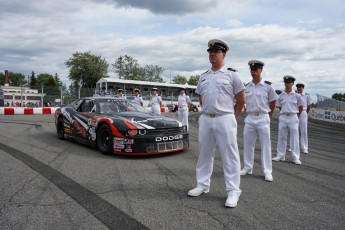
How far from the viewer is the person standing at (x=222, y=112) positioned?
3641mm

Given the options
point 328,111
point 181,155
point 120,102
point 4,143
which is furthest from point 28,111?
point 328,111

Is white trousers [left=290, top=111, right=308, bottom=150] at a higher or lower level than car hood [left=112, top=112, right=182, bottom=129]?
lower

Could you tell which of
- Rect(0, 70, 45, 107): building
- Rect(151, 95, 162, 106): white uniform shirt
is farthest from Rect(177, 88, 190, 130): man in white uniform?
Rect(0, 70, 45, 107): building

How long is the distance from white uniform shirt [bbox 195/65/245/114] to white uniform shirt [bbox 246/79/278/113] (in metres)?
1.46

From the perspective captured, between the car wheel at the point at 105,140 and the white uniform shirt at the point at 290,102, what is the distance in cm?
367

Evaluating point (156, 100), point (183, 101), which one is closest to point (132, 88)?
point (156, 100)

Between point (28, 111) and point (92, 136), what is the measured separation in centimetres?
1593

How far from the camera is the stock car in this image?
5.94 meters

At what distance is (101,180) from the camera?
14.6 ft

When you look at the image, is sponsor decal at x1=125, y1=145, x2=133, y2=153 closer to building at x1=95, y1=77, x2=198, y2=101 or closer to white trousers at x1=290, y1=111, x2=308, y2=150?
white trousers at x1=290, y1=111, x2=308, y2=150

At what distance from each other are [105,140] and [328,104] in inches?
798

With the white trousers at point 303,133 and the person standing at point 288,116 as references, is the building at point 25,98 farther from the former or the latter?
the person standing at point 288,116

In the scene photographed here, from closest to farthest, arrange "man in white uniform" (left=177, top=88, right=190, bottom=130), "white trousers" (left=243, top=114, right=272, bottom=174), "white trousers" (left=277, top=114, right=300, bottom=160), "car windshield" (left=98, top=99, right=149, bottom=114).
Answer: "white trousers" (left=243, top=114, right=272, bottom=174)
"white trousers" (left=277, top=114, right=300, bottom=160)
"car windshield" (left=98, top=99, right=149, bottom=114)
"man in white uniform" (left=177, top=88, right=190, bottom=130)

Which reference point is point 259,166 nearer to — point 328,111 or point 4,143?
point 4,143
